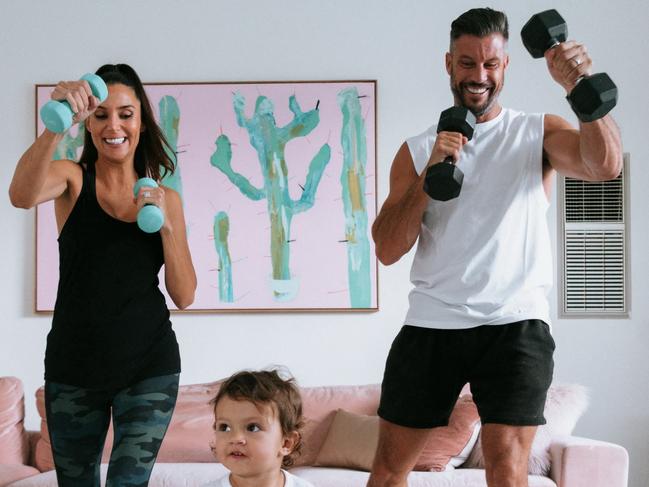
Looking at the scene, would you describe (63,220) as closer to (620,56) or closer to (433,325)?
(433,325)

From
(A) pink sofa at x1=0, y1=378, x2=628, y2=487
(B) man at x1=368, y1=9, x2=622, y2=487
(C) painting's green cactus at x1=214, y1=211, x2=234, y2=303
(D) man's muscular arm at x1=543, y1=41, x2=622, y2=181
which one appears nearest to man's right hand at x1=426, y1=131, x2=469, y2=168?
(B) man at x1=368, y1=9, x2=622, y2=487

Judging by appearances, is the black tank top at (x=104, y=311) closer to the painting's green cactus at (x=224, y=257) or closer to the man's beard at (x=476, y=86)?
the man's beard at (x=476, y=86)

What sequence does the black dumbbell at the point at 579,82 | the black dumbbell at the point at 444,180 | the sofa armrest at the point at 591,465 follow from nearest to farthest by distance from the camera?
the black dumbbell at the point at 579,82 < the black dumbbell at the point at 444,180 < the sofa armrest at the point at 591,465

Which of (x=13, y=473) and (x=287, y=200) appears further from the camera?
(x=287, y=200)

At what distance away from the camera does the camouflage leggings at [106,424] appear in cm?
207

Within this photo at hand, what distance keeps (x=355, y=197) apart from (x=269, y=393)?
249 centimetres

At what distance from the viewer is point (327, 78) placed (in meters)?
4.54

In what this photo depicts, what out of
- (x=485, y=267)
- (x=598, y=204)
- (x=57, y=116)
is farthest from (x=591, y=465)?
(x=57, y=116)

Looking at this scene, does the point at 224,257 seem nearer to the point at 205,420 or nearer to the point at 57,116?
the point at 205,420

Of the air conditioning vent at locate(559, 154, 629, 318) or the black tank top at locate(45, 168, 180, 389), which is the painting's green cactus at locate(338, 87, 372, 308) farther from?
the black tank top at locate(45, 168, 180, 389)

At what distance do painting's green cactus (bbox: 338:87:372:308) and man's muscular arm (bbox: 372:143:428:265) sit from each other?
2.14 meters

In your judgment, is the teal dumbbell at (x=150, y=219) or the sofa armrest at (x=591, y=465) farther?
the sofa armrest at (x=591, y=465)

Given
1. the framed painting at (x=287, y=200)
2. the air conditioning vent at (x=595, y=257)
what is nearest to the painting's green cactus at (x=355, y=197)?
the framed painting at (x=287, y=200)

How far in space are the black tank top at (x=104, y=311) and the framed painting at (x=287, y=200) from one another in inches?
91.7
